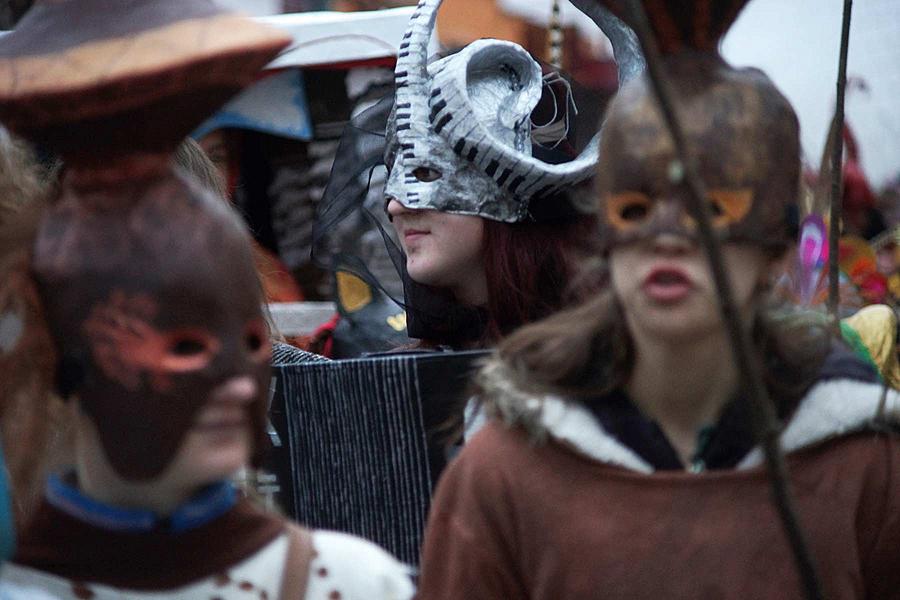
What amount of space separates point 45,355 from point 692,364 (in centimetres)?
111

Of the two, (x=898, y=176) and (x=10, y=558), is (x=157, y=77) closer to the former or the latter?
(x=10, y=558)

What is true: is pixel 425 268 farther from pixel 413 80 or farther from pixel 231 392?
pixel 231 392

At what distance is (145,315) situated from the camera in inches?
92.4

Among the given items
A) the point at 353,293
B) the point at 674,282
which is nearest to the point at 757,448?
the point at 674,282

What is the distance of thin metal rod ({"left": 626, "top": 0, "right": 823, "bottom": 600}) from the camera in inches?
84.7

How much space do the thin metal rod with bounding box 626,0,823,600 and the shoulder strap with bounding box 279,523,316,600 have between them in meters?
0.74

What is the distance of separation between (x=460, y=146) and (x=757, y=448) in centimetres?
146

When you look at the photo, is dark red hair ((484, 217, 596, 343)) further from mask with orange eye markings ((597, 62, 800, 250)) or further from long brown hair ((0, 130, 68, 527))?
long brown hair ((0, 130, 68, 527))

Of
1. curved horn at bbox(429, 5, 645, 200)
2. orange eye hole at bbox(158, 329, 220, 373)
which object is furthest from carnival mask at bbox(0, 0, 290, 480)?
curved horn at bbox(429, 5, 645, 200)

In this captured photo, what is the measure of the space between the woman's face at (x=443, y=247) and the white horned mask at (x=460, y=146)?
3 cm

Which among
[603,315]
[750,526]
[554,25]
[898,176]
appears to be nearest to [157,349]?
[603,315]

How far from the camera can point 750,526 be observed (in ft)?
9.18

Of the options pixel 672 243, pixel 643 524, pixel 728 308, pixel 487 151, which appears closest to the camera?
pixel 728 308

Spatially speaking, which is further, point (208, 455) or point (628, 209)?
point (628, 209)
